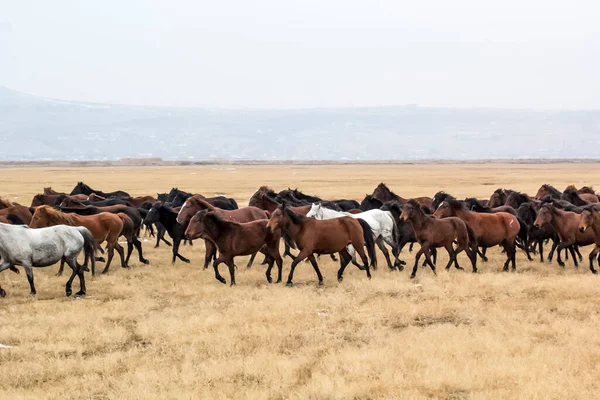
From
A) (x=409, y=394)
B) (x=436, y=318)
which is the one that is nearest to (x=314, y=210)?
(x=436, y=318)

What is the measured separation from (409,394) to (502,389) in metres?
1.00

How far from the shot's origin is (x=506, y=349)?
782cm

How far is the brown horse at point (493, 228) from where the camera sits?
1376 centimetres

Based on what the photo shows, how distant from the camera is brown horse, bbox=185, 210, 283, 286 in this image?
12.2 metres

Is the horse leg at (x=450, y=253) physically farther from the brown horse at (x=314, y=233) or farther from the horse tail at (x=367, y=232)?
the brown horse at (x=314, y=233)

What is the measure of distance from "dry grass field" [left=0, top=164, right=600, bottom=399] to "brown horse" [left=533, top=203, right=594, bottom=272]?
879 millimetres

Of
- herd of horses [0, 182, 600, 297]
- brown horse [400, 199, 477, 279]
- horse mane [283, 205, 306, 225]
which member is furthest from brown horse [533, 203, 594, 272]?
horse mane [283, 205, 306, 225]

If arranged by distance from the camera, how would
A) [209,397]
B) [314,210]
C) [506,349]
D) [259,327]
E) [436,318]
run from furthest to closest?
[314,210], [436,318], [259,327], [506,349], [209,397]

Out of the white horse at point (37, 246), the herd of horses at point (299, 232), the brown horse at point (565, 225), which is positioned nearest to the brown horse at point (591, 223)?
the herd of horses at point (299, 232)

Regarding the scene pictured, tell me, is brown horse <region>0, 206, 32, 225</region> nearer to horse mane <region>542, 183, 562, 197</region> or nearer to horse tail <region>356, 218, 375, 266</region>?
horse tail <region>356, 218, 375, 266</region>

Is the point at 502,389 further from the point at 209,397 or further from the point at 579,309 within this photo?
the point at 579,309

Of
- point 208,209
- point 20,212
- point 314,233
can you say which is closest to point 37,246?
point 208,209

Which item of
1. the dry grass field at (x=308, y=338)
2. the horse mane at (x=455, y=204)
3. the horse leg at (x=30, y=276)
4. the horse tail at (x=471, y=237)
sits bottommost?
the dry grass field at (x=308, y=338)

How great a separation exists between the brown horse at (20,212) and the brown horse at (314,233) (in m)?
6.86
